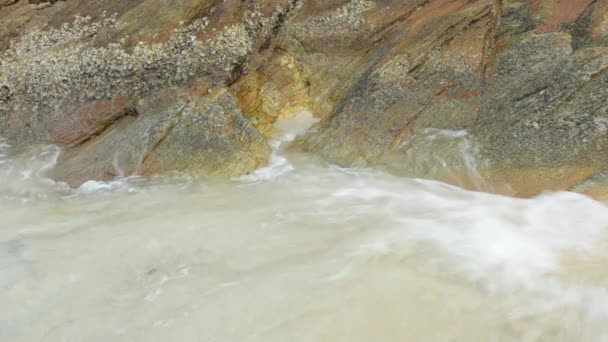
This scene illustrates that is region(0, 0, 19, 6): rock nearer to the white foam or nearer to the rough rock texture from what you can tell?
the rough rock texture

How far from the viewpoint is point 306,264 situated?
423cm

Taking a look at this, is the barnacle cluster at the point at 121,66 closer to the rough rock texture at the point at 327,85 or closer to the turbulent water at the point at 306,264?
the rough rock texture at the point at 327,85

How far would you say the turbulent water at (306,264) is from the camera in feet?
11.6

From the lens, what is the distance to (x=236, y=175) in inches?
239

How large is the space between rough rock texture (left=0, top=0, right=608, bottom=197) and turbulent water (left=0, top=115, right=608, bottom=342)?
46 centimetres

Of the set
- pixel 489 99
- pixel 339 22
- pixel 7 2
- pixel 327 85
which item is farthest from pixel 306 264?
pixel 7 2

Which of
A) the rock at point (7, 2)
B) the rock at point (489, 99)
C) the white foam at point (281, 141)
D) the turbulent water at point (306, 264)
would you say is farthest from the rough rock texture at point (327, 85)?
the rock at point (7, 2)

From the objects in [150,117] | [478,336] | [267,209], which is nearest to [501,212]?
[478,336]

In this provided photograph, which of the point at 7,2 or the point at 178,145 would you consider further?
the point at 7,2

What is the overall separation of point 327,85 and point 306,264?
4.05 metres

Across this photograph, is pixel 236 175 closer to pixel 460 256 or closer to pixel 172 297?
pixel 172 297

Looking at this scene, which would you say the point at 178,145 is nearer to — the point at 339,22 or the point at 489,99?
the point at 339,22

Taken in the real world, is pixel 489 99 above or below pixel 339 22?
below

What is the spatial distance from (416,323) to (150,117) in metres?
4.49
